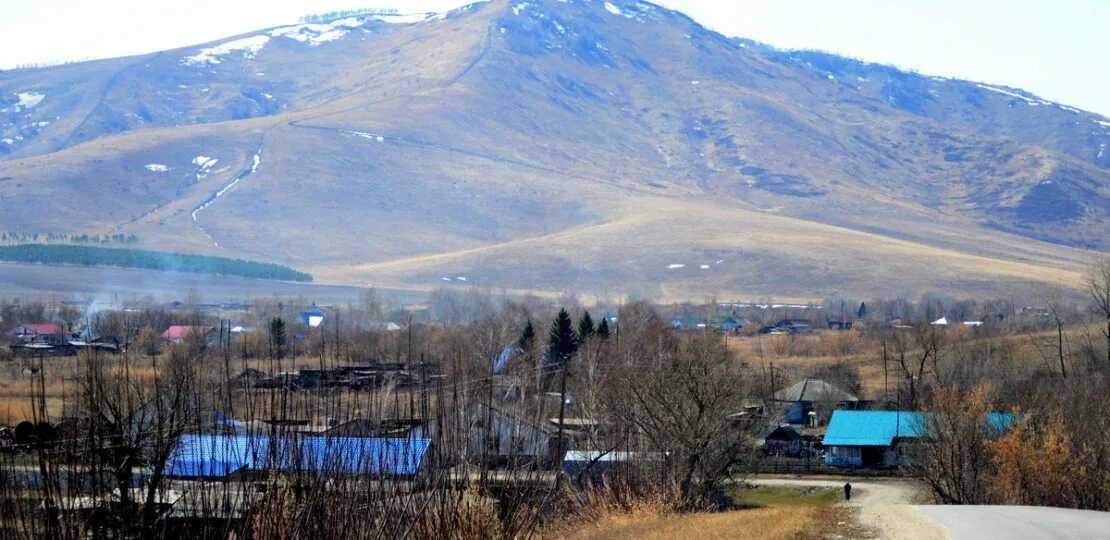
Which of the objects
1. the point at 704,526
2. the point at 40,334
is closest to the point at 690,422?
→ the point at 704,526

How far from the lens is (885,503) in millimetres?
45531

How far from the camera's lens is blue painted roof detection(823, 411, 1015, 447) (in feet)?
193

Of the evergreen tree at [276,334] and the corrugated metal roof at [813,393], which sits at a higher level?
the evergreen tree at [276,334]

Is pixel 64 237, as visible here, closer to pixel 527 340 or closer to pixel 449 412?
pixel 527 340

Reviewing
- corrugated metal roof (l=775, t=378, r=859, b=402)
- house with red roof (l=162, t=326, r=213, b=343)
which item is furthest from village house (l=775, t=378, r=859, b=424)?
house with red roof (l=162, t=326, r=213, b=343)

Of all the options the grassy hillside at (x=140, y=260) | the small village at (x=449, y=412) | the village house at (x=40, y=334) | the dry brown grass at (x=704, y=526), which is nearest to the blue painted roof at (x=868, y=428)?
the small village at (x=449, y=412)

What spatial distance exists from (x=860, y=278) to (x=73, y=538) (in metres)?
175

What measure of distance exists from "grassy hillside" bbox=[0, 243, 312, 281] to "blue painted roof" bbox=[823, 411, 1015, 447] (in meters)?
118

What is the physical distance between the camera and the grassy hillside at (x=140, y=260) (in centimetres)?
16400

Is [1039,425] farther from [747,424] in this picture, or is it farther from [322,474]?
[322,474]

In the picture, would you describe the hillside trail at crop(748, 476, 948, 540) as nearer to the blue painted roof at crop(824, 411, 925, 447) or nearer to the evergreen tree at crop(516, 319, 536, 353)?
the blue painted roof at crop(824, 411, 925, 447)

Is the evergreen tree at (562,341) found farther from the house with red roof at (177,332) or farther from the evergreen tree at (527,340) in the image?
the house with red roof at (177,332)

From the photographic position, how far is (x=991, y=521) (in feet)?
84.5

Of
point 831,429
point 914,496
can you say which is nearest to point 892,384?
point 831,429
